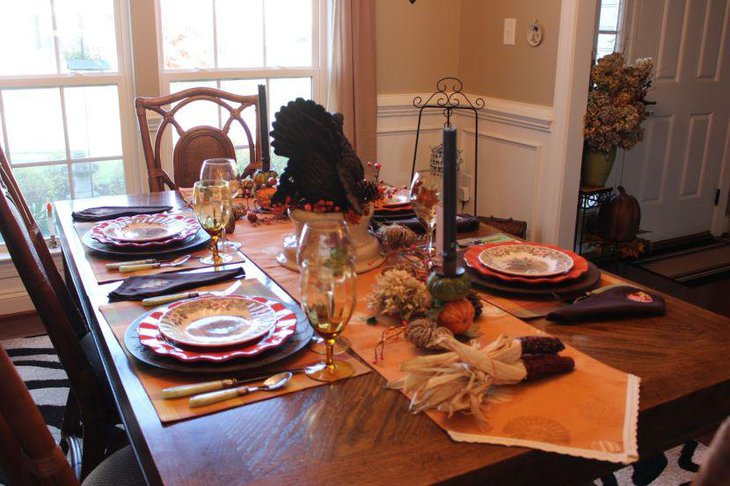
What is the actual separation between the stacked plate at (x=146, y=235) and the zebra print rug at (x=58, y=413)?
0.67m

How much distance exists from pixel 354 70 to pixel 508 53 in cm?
79

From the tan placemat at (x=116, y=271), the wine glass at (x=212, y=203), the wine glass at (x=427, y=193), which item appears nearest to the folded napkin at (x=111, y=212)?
the tan placemat at (x=116, y=271)

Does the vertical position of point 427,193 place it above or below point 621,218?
above

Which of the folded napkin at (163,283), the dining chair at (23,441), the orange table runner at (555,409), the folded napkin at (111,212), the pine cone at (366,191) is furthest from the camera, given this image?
the folded napkin at (111,212)

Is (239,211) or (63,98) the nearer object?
(239,211)

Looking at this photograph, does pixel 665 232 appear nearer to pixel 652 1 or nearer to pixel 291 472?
pixel 652 1

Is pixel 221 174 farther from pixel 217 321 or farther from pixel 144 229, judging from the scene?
pixel 217 321

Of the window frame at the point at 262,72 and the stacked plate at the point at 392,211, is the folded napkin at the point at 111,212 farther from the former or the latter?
the window frame at the point at 262,72

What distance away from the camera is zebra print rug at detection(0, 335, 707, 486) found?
185 centimetres

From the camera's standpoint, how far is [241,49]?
342cm

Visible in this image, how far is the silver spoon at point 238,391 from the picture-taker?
3.33 ft

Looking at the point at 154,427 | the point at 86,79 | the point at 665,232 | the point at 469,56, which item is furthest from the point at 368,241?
the point at 665,232

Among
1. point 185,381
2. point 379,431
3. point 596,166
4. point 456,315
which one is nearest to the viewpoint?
point 379,431

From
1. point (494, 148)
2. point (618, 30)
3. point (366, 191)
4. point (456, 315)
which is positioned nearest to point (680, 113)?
point (618, 30)
